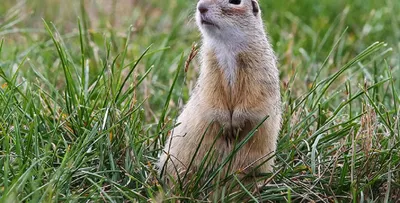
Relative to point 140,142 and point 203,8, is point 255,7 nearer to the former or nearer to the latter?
point 203,8

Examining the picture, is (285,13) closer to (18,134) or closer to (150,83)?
(150,83)

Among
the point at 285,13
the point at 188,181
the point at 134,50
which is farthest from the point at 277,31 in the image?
the point at 188,181

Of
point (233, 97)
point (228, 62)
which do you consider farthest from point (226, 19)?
point (233, 97)

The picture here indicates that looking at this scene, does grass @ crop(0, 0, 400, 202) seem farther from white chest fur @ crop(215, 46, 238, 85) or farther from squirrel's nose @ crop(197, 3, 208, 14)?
squirrel's nose @ crop(197, 3, 208, 14)

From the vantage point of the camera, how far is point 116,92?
420 centimetres

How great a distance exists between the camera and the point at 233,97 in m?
3.95

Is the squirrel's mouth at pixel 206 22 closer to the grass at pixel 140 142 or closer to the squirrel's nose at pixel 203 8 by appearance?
the squirrel's nose at pixel 203 8

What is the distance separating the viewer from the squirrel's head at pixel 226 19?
3.80 metres

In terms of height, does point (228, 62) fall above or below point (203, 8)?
below

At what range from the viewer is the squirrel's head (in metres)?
3.80

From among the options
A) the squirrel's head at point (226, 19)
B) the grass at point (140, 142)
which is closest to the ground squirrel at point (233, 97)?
the squirrel's head at point (226, 19)

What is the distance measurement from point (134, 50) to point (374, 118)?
2685 mm

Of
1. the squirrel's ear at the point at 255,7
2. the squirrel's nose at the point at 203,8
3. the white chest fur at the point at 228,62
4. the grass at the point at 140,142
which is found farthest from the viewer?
the squirrel's ear at the point at 255,7

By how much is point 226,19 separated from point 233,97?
0.40 metres
